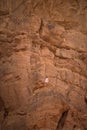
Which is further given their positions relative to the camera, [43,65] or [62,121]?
[43,65]

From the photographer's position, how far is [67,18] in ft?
18.4

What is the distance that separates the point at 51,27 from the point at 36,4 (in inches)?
16.6

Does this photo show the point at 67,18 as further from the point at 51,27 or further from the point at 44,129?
the point at 44,129

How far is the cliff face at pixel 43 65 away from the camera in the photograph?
4.86 metres

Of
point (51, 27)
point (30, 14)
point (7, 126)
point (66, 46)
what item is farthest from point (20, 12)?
point (7, 126)

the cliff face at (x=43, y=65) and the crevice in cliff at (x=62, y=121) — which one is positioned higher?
the cliff face at (x=43, y=65)

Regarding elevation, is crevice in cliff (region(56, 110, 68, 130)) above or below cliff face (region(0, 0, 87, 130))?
below

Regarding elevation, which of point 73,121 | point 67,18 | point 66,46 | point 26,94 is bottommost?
point 73,121

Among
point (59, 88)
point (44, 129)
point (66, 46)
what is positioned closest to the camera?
point (44, 129)

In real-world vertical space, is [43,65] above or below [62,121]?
above

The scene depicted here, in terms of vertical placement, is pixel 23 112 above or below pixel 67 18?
below

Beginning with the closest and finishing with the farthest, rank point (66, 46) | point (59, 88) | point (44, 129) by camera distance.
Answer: point (44, 129) → point (59, 88) → point (66, 46)

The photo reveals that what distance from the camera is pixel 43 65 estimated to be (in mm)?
5160

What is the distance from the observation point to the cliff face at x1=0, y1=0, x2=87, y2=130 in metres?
4.86
